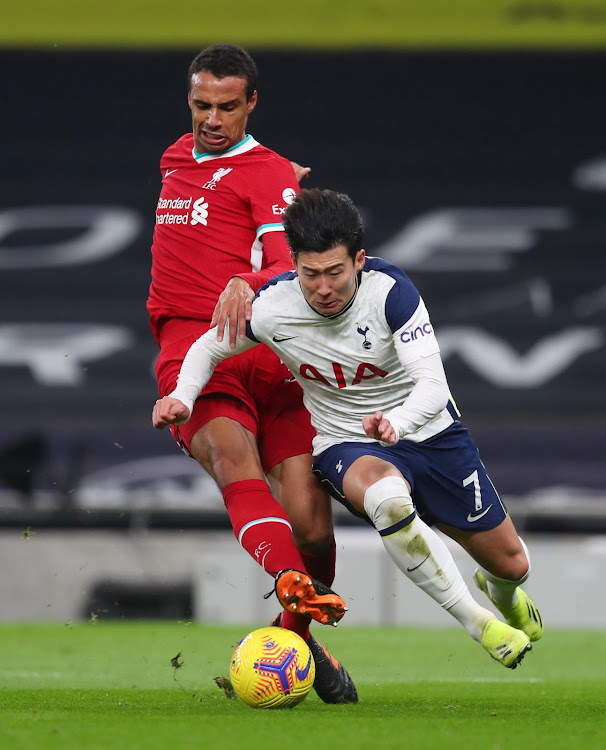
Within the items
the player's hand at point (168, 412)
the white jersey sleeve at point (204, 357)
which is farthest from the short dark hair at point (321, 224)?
the player's hand at point (168, 412)

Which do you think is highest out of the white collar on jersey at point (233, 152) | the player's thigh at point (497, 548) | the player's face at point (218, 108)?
the player's face at point (218, 108)

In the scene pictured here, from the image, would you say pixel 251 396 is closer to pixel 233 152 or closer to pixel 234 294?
pixel 234 294

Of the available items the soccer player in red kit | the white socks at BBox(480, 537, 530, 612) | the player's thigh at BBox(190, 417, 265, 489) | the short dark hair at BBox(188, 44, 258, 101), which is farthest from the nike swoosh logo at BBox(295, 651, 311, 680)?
the short dark hair at BBox(188, 44, 258, 101)

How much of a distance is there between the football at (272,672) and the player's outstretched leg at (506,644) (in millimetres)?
654

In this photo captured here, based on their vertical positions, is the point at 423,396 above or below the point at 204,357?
below

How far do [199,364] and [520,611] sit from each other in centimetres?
187

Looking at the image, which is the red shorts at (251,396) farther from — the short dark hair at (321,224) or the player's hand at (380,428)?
the player's hand at (380,428)

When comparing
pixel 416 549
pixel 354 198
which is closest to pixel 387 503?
pixel 416 549

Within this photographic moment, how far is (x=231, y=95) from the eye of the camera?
4.98m

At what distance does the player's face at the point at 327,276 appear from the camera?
4.45m

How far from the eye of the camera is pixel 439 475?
4.87 metres

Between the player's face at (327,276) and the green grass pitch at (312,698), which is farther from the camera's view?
the player's face at (327,276)

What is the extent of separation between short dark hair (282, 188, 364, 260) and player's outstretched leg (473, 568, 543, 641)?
5.65 feet

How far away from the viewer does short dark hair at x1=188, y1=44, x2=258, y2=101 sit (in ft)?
16.3
